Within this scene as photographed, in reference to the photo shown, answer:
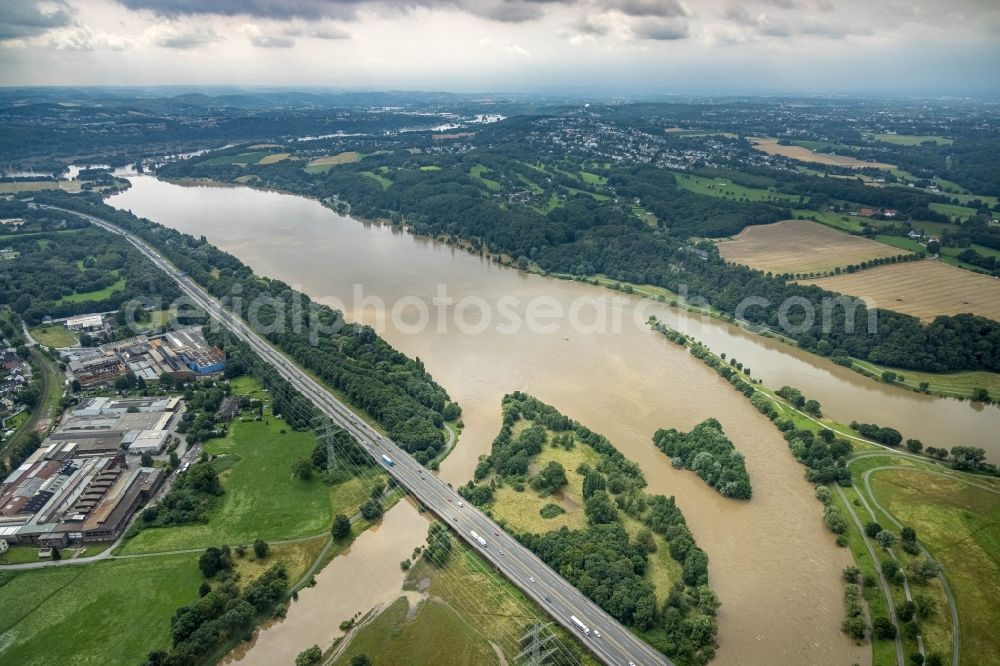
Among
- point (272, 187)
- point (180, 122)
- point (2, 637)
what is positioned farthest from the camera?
point (180, 122)

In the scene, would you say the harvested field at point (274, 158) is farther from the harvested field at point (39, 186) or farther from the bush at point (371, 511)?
the bush at point (371, 511)

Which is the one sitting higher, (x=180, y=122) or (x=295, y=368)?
(x=180, y=122)

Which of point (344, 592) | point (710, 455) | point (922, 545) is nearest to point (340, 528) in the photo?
point (344, 592)

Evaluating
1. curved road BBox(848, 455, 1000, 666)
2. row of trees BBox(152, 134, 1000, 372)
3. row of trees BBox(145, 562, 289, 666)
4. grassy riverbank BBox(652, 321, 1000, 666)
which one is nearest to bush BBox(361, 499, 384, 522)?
row of trees BBox(145, 562, 289, 666)

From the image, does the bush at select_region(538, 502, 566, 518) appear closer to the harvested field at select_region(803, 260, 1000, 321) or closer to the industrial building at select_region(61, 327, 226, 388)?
the industrial building at select_region(61, 327, 226, 388)

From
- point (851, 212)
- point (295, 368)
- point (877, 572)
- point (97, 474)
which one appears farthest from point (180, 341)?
point (851, 212)

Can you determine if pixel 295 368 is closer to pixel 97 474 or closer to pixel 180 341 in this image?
pixel 180 341
